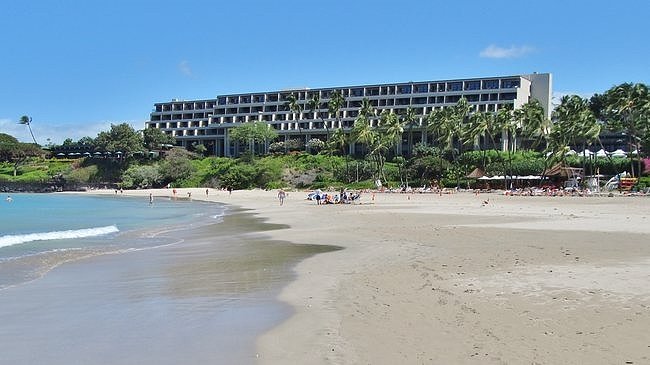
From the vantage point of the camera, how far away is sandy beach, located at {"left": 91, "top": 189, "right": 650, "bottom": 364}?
284 inches

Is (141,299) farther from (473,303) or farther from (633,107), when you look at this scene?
(633,107)

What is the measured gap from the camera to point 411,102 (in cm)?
10981

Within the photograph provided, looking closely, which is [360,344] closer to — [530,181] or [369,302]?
[369,302]

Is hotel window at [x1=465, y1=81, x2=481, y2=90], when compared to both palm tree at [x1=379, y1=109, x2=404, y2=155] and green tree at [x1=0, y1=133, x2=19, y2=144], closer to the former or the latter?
palm tree at [x1=379, y1=109, x2=404, y2=155]

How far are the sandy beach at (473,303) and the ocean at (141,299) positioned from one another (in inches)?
29.1

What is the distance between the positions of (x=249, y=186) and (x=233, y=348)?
277 feet

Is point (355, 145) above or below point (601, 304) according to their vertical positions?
above

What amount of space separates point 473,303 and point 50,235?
2263 cm

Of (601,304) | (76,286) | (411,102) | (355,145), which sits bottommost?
(76,286)

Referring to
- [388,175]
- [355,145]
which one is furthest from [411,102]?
[388,175]

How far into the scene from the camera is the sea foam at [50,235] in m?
23.8

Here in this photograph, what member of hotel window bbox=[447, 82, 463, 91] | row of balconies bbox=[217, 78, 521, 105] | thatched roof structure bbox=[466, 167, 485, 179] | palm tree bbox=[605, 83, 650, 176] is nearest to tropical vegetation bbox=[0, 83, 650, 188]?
palm tree bbox=[605, 83, 650, 176]

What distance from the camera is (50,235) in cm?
2639

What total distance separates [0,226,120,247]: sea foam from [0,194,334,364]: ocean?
0.44 meters
